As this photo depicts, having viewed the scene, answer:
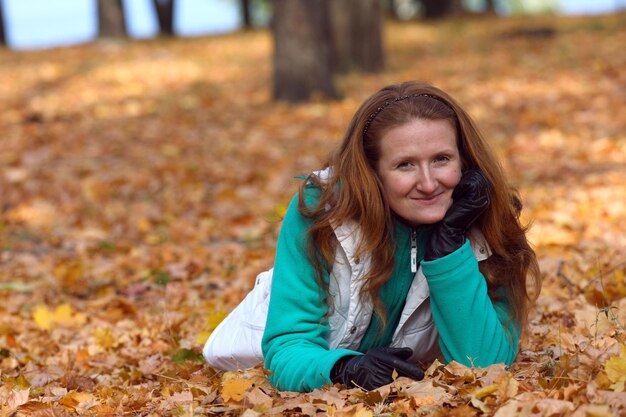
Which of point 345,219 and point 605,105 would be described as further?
point 605,105

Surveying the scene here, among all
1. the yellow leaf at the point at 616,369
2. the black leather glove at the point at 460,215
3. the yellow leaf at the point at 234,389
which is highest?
the black leather glove at the point at 460,215

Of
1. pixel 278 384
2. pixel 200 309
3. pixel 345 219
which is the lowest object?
pixel 200 309

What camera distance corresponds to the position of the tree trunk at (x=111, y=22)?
65.9ft

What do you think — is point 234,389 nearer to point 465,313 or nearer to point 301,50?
point 465,313

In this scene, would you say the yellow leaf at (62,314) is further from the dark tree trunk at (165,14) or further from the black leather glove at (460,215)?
the dark tree trunk at (165,14)

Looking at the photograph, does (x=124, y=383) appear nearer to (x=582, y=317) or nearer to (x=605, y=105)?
(x=582, y=317)

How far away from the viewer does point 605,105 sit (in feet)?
35.2

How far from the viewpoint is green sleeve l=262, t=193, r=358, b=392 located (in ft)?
10.3

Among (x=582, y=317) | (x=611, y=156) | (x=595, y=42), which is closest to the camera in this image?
(x=582, y=317)

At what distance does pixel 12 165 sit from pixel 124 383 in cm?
614

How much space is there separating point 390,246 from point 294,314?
44 centimetres

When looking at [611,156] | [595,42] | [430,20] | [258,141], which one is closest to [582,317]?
[611,156]

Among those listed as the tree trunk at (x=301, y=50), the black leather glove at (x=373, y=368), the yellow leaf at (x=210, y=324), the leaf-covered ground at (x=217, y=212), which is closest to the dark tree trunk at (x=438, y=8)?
the leaf-covered ground at (x=217, y=212)

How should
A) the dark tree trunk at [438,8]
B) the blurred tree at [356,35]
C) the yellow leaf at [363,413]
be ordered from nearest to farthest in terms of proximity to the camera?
the yellow leaf at [363,413], the blurred tree at [356,35], the dark tree trunk at [438,8]
